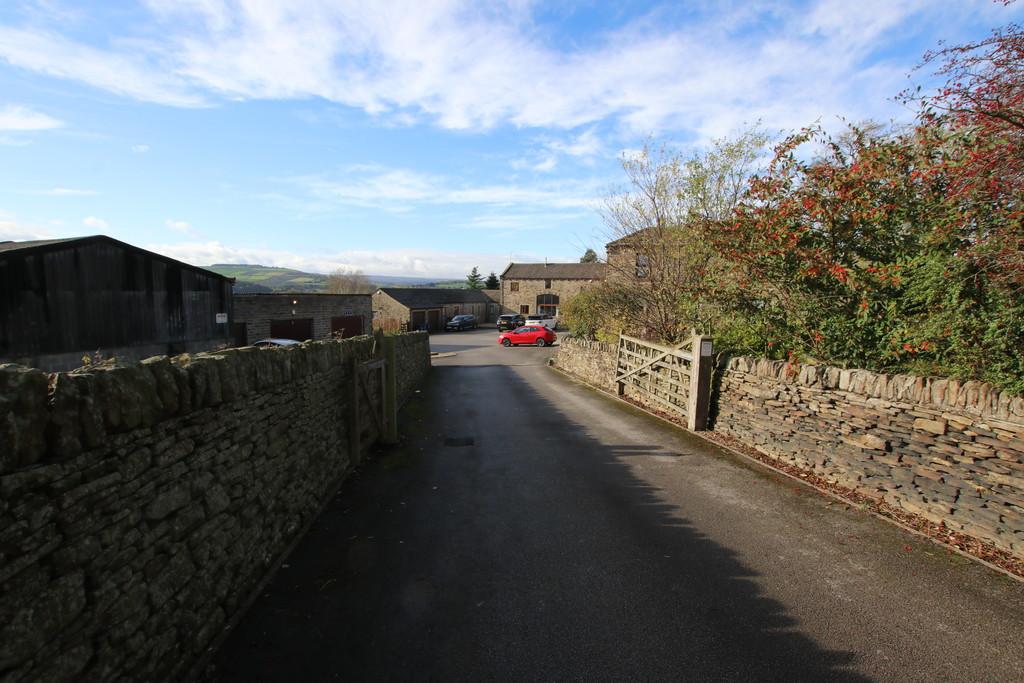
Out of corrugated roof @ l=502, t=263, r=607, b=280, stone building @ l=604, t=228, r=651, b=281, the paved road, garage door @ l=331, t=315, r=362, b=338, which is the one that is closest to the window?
stone building @ l=604, t=228, r=651, b=281

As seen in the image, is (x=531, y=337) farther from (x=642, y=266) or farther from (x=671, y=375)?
(x=671, y=375)

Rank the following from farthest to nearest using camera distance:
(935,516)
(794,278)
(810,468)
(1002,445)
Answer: (794,278), (810,468), (935,516), (1002,445)

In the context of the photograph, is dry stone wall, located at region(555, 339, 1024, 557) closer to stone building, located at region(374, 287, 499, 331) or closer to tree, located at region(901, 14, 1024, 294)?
tree, located at region(901, 14, 1024, 294)

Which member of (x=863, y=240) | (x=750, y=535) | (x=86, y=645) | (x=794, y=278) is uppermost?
(x=863, y=240)

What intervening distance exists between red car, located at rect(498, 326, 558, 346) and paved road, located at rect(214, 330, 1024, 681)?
2842 cm

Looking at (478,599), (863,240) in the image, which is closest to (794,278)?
(863,240)

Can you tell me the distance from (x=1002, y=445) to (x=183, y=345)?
67.9ft

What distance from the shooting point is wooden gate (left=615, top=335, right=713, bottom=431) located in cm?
1072

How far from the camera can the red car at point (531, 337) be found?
36.8m

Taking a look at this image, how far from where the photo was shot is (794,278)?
8.92 m

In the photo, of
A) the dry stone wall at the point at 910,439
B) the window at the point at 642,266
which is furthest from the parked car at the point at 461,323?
the dry stone wall at the point at 910,439

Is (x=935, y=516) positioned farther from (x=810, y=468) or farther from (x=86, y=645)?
(x=86, y=645)

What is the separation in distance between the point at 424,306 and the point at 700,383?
4386cm

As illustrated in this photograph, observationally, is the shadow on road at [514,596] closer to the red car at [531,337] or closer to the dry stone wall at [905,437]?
the dry stone wall at [905,437]
